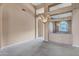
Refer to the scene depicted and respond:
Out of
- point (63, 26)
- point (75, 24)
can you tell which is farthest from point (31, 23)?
point (75, 24)

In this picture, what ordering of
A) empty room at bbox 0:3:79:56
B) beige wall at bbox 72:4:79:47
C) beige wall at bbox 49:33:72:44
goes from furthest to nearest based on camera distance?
beige wall at bbox 49:33:72:44 → beige wall at bbox 72:4:79:47 → empty room at bbox 0:3:79:56

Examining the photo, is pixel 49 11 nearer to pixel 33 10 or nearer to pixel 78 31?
pixel 33 10

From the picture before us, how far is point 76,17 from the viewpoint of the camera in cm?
512

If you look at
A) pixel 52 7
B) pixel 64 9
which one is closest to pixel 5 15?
pixel 52 7

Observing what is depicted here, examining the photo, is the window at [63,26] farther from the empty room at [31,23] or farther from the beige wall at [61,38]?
the beige wall at [61,38]

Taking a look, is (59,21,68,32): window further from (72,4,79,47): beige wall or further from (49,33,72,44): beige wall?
(49,33,72,44): beige wall

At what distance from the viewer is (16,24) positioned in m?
5.20

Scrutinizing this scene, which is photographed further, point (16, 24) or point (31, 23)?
point (31, 23)

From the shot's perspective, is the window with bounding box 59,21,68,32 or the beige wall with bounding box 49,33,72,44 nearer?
the window with bounding box 59,21,68,32

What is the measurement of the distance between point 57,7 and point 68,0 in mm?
2622

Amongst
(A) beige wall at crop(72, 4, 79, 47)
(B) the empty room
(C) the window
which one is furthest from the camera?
(A) beige wall at crop(72, 4, 79, 47)

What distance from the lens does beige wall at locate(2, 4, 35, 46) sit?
4.60 metres

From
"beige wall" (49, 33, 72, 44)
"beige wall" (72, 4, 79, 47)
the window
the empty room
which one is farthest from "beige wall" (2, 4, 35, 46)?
"beige wall" (72, 4, 79, 47)

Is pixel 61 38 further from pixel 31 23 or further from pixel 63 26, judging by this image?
pixel 31 23
